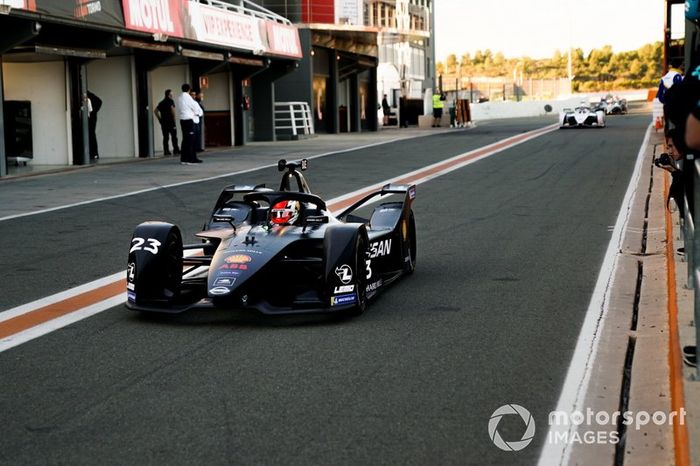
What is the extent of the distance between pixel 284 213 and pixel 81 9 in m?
17.2

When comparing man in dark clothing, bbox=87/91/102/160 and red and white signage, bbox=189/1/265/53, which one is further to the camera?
red and white signage, bbox=189/1/265/53

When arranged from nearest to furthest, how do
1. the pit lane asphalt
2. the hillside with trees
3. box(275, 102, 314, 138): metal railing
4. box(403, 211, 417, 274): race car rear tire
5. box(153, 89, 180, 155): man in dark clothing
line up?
the pit lane asphalt, box(403, 211, 417, 274): race car rear tire, box(153, 89, 180, 155): man in dark clothing, box(275, 102, 314, 138): metal railing, the hillside with trees

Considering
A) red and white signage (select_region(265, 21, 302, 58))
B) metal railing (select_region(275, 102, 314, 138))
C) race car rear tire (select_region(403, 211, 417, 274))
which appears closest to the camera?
race car rear tire (select_region(403, 211, 417, 274))

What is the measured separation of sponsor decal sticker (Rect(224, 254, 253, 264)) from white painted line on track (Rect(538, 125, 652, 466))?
2.25 meters

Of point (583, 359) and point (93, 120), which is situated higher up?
point (93, 120)

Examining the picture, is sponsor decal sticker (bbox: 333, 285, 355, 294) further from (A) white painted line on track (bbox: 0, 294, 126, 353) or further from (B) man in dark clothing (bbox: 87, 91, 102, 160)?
(B) man in dark clothing (bbox: 87, 91, 102, 160)

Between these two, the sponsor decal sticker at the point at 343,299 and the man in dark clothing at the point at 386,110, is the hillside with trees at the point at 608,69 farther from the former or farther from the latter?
the sponsor decal sticker at the point at 343,299

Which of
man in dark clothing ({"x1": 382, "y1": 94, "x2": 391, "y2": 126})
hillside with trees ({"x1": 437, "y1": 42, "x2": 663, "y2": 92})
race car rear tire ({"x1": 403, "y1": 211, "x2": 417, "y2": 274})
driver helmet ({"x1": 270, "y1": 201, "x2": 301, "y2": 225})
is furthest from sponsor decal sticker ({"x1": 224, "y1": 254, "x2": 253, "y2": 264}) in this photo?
hillside with trees ({"x1": 437, "y1": 42, "x2": 663, "y2": 92})

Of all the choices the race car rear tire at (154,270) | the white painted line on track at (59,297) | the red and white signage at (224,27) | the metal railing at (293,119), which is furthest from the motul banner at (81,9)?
the metal railing at (293,119)

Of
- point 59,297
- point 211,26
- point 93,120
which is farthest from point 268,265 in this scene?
point 211,26

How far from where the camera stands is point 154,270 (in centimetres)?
773

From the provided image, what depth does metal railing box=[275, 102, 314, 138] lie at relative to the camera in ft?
142

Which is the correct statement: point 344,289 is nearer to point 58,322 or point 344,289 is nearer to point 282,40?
point 58,322

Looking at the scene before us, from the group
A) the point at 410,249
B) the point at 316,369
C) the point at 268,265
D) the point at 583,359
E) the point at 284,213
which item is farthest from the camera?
the point at 410,249
